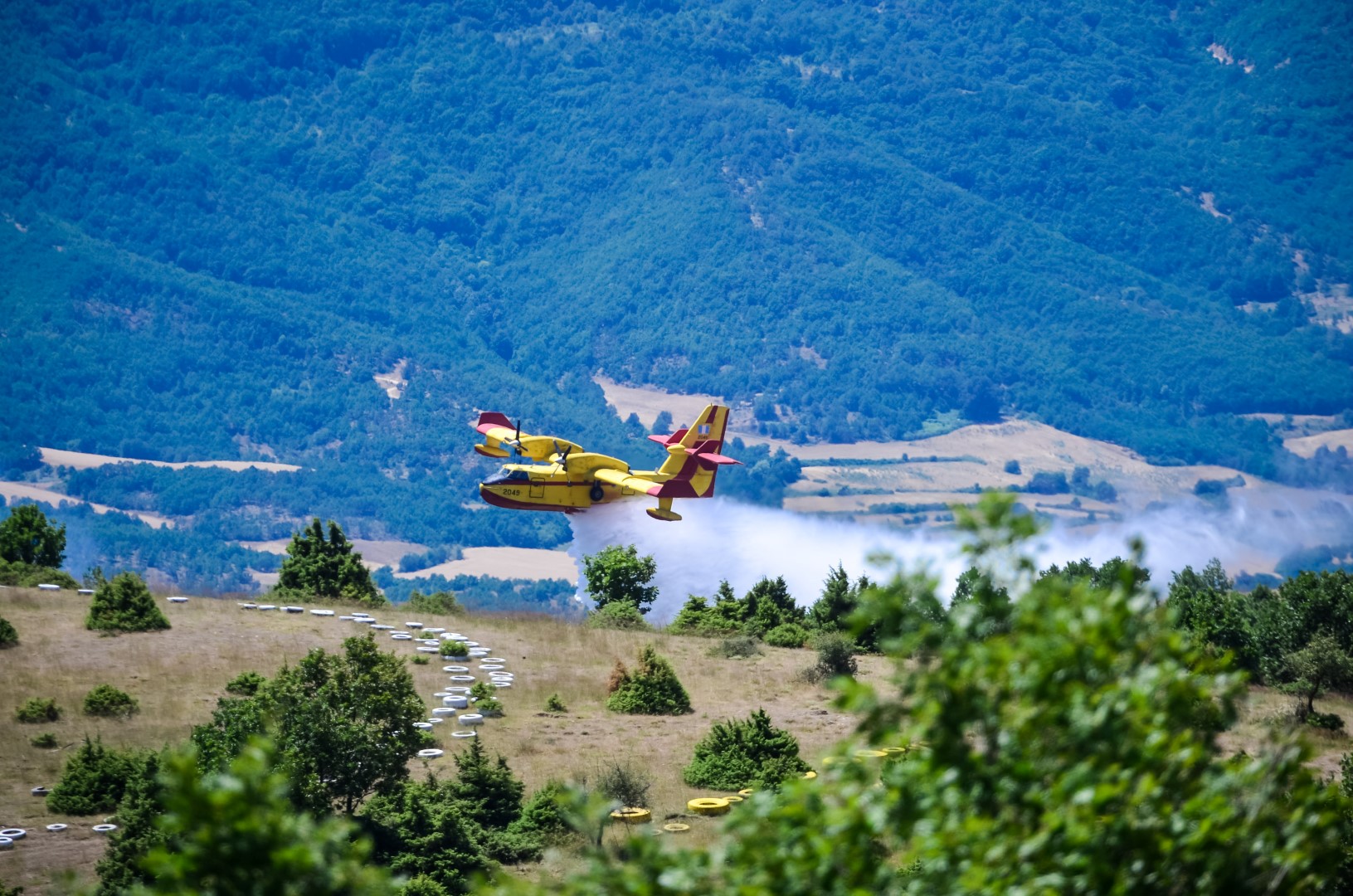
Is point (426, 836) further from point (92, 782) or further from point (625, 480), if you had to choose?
point (625, 480)

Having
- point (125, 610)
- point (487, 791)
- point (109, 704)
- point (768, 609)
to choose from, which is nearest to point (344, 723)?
point (487, 791)

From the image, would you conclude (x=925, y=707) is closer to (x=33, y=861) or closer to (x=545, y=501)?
(x=33, y=861)

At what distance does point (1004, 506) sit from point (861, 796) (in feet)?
11.2

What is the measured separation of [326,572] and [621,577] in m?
13.8

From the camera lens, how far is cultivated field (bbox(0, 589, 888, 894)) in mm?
41031

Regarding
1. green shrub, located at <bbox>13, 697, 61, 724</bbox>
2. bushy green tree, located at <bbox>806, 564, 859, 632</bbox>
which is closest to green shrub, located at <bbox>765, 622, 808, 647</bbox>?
bushy green tree, located at <bbox>806, 564, 859, 632</bbox>

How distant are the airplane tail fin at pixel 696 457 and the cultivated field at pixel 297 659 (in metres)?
13.3

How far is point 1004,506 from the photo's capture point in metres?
17.0

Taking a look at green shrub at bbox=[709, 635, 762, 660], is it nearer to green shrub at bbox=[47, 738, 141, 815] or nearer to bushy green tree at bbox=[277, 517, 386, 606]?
bushy green tree at bbox=[277, 517, 386, 606]

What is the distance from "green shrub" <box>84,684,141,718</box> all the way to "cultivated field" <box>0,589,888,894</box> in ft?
1.24

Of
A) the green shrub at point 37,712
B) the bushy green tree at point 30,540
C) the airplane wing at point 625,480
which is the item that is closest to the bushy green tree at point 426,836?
the green shrub at point 37,712

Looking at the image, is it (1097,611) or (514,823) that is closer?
(1097,611)

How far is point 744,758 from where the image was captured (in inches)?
1706

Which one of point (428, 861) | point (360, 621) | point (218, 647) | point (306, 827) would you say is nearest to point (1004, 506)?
point (306, 827)
